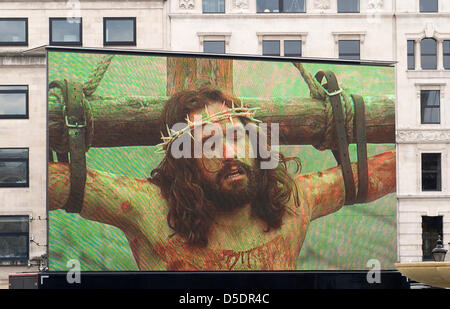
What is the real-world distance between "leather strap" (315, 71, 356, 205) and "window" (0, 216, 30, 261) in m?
19.5

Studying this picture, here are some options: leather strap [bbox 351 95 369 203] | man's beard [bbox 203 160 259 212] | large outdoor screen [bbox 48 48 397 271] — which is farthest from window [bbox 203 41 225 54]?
man's beard [bbox 203 160 259 212]

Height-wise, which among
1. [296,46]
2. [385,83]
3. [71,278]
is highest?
[296,46]

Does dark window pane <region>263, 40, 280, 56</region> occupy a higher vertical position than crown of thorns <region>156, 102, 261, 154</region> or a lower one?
higher

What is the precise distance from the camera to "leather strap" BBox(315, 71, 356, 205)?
25.5 m

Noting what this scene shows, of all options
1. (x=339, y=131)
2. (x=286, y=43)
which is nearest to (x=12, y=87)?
(x=286, y=43)

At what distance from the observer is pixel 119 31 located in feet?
136

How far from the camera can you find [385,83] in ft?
85.1

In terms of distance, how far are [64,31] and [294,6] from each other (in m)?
11.8

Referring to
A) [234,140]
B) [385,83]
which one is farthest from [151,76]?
[385,83]

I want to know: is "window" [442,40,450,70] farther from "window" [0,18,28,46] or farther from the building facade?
"window" [0,18,28,46]

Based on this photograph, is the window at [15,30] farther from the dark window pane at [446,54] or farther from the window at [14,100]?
the dark window pane at [446,54]

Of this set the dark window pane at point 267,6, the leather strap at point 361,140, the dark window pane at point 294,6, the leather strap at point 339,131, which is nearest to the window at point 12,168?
the dark window pane at point 267,6

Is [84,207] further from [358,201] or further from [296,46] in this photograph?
[296,46]

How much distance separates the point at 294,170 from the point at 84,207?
21.1 ft
